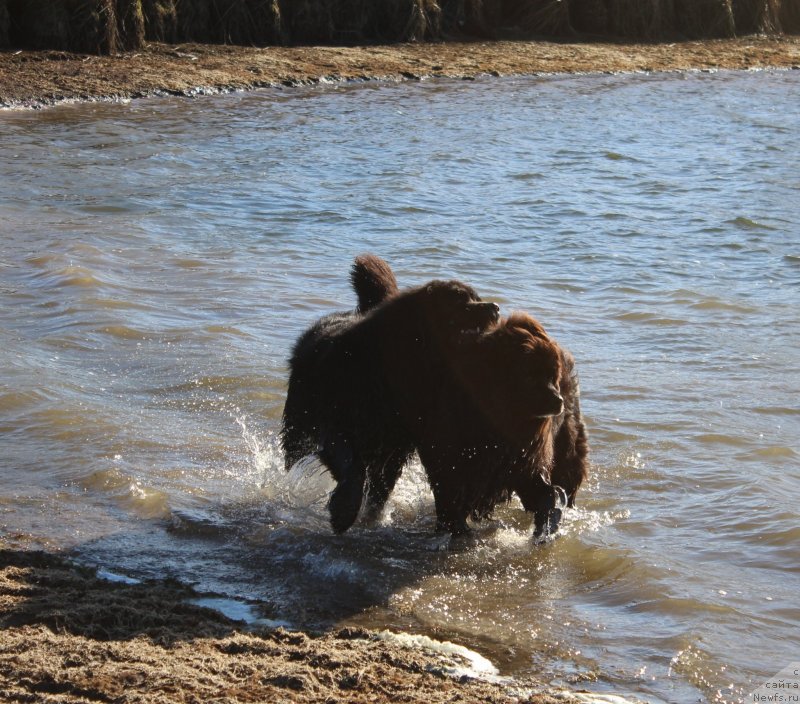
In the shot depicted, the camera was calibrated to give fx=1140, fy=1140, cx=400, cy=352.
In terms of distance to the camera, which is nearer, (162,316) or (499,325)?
(499,325)

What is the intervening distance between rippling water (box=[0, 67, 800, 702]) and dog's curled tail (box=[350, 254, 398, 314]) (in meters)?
0.88

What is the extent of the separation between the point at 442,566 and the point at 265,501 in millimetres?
1005

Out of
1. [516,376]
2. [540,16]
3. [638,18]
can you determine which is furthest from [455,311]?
[638,18]

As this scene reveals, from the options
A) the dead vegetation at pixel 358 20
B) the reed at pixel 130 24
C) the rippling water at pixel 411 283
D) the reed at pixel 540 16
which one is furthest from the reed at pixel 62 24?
the reed at pixel 540 16

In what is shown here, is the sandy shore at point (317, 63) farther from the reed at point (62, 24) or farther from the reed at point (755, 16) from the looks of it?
the reed at point (755, 16)

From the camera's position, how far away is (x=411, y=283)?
29.3 feet

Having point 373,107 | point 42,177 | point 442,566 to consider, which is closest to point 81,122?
point 42,177

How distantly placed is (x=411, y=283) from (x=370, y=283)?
370cm

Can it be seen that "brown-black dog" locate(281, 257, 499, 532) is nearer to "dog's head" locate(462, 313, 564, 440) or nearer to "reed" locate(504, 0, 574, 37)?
"dog's head" locate(462, 313, 564, 440)

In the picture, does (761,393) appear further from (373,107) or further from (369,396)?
Answer: (373,107)

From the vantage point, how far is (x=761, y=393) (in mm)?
6684

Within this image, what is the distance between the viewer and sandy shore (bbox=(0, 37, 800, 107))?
17.4 meters

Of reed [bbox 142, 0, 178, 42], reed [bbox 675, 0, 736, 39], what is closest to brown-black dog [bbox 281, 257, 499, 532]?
reed [bbox 142, 0, 178, 42]

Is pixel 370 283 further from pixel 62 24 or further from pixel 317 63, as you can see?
pixel 317 63
